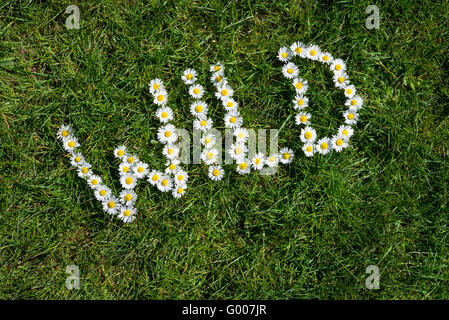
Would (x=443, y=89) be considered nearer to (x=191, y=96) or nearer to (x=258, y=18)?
(x=258, y=18)

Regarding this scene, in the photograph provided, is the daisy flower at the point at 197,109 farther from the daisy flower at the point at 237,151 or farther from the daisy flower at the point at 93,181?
the daisy flower at the point at 93,181

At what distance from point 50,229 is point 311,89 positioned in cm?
191

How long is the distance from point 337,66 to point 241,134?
77 centimetres

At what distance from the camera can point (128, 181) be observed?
8.19ft

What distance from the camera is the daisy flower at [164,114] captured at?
8.34 feet

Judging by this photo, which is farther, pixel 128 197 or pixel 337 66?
pixel 337 66

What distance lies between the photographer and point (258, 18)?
2.65 m

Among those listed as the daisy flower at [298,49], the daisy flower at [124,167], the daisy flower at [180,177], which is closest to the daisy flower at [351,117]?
the daisy flower at [298,49]

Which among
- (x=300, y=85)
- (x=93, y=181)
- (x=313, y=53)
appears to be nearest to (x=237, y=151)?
(x=300, y=85)

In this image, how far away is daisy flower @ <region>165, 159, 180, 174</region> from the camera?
2.50 m

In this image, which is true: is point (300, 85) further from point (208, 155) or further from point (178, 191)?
point (178, 191)

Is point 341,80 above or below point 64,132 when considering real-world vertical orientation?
above

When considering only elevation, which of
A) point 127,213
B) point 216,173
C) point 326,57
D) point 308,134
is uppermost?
point 326,57

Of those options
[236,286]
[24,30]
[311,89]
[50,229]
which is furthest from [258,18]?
[50,229]
